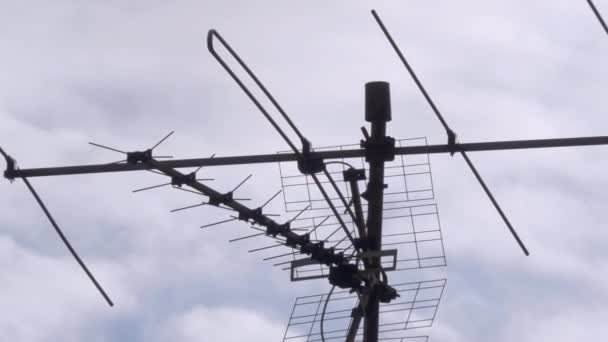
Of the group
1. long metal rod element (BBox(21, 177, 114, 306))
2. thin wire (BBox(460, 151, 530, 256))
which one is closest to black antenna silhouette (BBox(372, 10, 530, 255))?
thin wire (BBox(460, 151, 530, 256))

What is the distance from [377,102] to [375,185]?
70cm

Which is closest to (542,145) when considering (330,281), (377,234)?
(377,234)

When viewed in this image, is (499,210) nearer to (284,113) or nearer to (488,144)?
(488,144)

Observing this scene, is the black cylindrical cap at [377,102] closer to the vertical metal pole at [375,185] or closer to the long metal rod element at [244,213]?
the vertical metal pole at [375,185]

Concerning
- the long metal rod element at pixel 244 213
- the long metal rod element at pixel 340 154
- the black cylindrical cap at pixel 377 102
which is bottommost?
the long metal rod element at pixel 244 213

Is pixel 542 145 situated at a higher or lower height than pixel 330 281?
higher

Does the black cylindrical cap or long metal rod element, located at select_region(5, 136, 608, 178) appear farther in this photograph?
the black cylindrical cap

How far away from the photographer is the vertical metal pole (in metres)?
7.09

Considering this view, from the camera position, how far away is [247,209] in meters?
6.99

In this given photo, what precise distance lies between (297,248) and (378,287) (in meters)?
0.74

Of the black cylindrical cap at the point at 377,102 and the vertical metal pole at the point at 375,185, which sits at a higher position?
the black cylindrical cap at the point at 377,102

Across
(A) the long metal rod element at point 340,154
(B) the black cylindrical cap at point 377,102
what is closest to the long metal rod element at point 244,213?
(A) the long metal rod element at point 340,154

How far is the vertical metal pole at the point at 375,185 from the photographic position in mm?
7086

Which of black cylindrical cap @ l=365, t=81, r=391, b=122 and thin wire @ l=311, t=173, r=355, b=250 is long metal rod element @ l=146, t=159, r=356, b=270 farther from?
black cylindrical cap @ l=365, t=81, r=391, b=122
